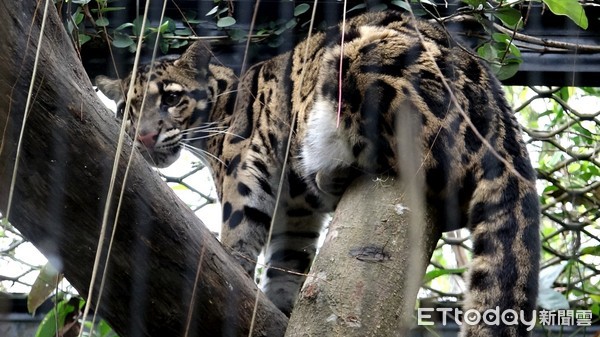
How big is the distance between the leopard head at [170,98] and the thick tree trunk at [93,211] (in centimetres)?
97

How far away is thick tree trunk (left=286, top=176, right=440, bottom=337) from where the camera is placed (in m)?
1.97

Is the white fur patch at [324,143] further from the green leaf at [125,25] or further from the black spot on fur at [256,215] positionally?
the green leaf at [125,25]

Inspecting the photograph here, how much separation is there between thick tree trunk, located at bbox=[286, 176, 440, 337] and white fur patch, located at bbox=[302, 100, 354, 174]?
205mm

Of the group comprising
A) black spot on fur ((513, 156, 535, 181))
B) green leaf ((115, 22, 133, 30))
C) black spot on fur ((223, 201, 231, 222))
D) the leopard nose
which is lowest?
black spot on fur ((223, 201, 231, 222))

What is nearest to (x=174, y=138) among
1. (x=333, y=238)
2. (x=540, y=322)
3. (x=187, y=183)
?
(x=187, y=183)

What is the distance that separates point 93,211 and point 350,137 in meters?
0.80

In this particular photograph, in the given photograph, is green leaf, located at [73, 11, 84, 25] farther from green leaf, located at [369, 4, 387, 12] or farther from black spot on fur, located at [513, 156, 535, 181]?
black spot on fur, located at [513, 156, 535, 181]

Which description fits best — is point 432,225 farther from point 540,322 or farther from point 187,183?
point 187,183

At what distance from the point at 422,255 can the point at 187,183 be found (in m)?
1.58

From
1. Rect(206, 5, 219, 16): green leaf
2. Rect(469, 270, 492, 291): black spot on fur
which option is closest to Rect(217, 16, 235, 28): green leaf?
Rect(206, 5, 219, 16): green leaf

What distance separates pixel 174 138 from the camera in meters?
3.03

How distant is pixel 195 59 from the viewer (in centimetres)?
309

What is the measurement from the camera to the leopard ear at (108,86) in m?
3.05

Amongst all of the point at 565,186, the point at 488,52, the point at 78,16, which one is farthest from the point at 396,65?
the point at 565,186
